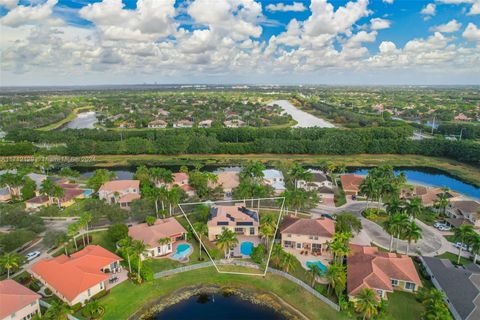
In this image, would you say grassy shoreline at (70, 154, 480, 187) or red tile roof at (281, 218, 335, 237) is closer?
red tile roof at (281, 218, 335, 237)

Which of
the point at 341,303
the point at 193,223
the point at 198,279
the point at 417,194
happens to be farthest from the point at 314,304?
the point at 417,194

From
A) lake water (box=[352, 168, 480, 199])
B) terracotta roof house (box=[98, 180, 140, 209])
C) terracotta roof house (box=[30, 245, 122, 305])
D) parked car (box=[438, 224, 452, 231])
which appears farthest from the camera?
lake water (box=[352, 168, 480, 199])

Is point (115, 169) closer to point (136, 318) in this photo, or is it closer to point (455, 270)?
point (136, 318)

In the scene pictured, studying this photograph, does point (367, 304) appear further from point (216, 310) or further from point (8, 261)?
point (8, 261)

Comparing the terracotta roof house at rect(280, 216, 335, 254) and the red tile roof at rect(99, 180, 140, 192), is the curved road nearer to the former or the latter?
the terracotta roof house at rect(280, 216, 335, 254)

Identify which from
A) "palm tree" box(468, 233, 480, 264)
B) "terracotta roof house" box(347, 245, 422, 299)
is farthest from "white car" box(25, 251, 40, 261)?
"palm tree" box(468, 233, 480, 264)

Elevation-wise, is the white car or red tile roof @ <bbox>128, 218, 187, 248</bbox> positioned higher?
red tile roof @ <bbox>128, 218, 187, 248</bbox>

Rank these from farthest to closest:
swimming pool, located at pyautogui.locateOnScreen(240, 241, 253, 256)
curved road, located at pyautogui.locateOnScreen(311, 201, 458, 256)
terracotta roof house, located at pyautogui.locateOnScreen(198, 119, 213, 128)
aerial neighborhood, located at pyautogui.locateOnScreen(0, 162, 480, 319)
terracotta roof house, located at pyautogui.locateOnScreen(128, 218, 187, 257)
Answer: terracotta roof house, located at pyautogui.locateOnScreen(198, 119, 213, 128) < curved road, located at pyautogui.locateOnScreen(311, 201, 458, 256) < swimming pool, located at pyautogui.locateOnScreen(240, 241, 253, 256) < terracotta roof house, located at pyautogui.locateOnScreen(128, 218, 187, 257) < aerial neighborhood, located at pyautogui.locateOnScreen(0, 162, 480, 319)
